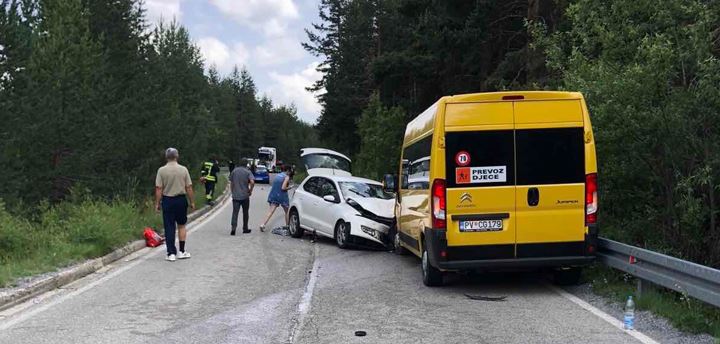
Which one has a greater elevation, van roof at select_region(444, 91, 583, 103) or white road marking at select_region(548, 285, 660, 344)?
van roof at select_region(444, 91, 583, 103)

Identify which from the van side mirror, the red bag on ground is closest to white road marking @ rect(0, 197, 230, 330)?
the red bag on ground

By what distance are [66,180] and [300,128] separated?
420ft

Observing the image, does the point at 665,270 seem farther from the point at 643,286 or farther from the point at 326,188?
the point at 326,188

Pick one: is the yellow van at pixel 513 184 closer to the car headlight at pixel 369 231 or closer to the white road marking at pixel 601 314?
the white road marking at pixel 601 314

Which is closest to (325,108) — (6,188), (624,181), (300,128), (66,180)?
(66,180)

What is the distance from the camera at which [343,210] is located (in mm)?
13273

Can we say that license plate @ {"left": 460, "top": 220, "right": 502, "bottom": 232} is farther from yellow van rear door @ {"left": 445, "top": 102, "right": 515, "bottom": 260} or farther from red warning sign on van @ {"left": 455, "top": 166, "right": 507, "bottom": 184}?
red warning sign on van @ {"left": 455, "top": 166, "right": 507, "bottom": 184}

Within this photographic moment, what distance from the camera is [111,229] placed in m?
12.2

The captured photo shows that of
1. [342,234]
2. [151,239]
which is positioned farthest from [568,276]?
[151,239]

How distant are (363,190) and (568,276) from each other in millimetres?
6263

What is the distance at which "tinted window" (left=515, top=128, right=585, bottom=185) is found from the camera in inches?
322

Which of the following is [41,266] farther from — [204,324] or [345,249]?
[345,249]

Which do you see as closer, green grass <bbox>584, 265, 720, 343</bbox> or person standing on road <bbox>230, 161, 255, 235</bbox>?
green grass <bbox>584, 265, 720, 343</bbox>

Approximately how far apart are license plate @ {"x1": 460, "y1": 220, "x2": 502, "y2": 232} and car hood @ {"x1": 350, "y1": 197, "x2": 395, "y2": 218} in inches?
202
